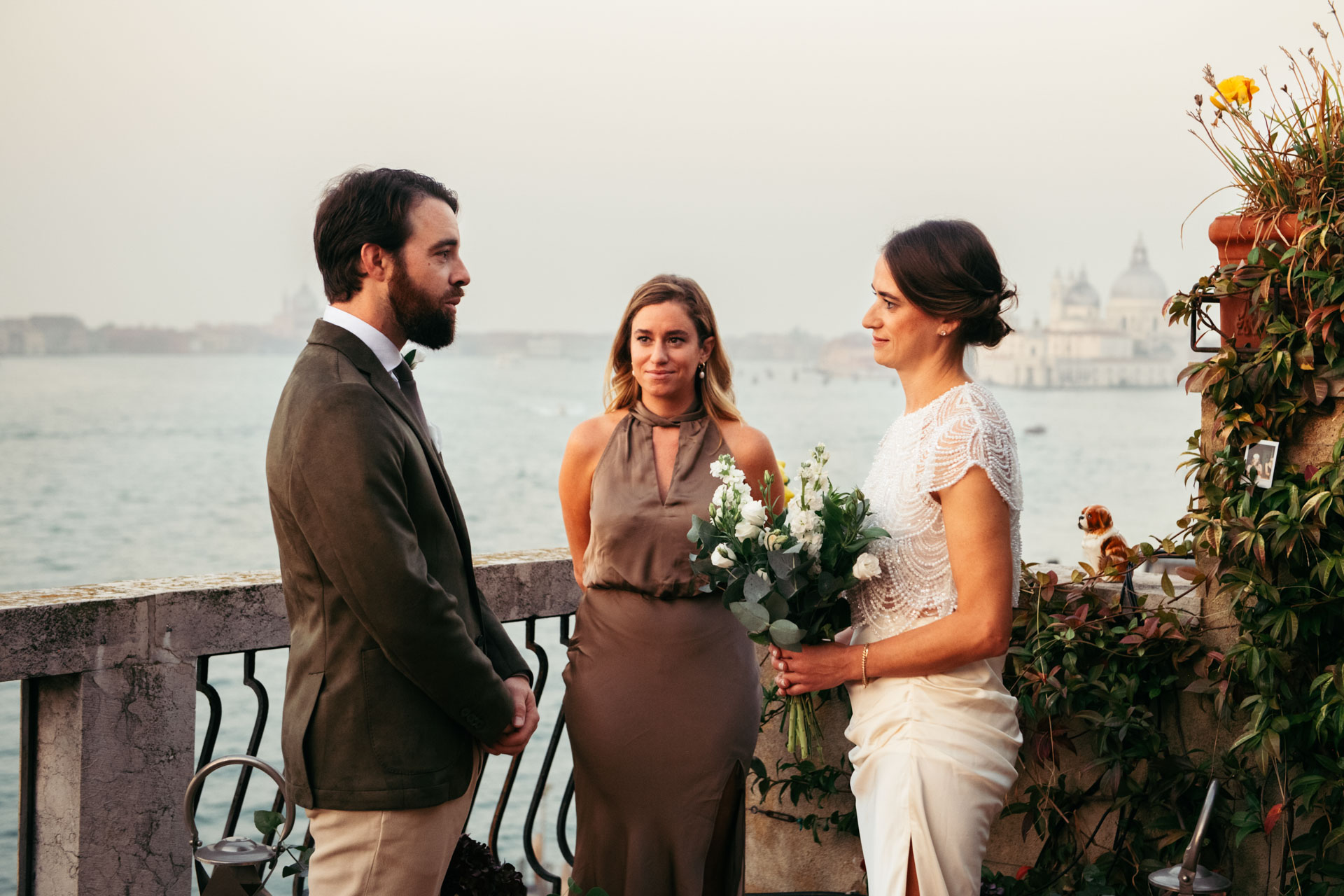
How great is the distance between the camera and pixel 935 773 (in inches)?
89.9

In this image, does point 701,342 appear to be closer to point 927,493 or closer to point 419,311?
point 419,311

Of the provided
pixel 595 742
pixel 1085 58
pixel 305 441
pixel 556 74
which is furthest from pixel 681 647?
pixel 556 74

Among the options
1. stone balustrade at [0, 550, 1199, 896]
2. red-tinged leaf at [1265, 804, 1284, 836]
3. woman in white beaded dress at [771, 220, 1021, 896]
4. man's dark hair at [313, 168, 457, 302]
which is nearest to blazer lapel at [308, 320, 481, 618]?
man's dark hair at [313, 168, 457, 302]

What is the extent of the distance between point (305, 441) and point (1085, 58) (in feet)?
234

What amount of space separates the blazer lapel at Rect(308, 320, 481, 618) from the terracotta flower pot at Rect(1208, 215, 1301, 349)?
2234mm

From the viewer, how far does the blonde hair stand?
347cm

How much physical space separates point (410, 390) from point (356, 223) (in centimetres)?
39

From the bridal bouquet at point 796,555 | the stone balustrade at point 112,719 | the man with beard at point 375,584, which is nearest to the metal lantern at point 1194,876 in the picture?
the bridal bouquet at point 796,555

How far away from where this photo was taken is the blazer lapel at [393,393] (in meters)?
2.35

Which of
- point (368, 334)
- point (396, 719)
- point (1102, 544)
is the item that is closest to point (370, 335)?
point (368, 334)

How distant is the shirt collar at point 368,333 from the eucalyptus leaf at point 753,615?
906mm

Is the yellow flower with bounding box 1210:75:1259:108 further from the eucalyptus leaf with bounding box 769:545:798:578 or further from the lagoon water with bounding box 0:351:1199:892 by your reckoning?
the lagoon water with bounding box 0:351:1199:892

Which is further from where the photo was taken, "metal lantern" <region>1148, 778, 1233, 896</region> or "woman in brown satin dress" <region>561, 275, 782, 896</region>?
"woman in brown satin dress" <region>561, 275, 782, 896</region>

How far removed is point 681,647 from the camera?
3143 mm
